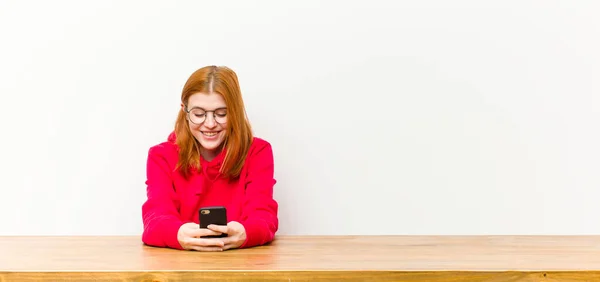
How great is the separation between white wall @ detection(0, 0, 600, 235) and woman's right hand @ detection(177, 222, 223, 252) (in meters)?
0.45

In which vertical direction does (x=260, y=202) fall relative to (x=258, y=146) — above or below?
below

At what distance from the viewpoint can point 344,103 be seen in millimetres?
2090

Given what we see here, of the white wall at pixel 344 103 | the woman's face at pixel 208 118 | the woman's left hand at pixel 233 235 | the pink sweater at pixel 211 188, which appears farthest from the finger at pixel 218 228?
the white wall at pixel 344 103

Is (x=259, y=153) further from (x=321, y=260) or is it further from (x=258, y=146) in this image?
(x=321, y=260)

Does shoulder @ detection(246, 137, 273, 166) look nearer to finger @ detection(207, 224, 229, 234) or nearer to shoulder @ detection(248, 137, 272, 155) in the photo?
shoulder @ detection(248, 137, 272, 155)

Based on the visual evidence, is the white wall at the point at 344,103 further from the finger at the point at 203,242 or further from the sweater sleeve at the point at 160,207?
the finger at the point at 203,242

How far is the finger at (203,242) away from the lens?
5.55 ft

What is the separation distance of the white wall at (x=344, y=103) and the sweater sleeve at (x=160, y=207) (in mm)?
232

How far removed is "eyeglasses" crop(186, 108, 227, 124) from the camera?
185 centimetres

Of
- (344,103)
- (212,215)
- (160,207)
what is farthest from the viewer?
(344,103)

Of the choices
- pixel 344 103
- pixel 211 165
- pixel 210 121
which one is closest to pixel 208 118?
pixel 210 121

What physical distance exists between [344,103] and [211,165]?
1.35ft

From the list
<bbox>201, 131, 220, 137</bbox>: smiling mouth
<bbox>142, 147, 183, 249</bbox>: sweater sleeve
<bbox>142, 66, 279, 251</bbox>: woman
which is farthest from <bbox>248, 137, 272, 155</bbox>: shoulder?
<bbox>142, 147, 183, 249</bbox>: sweater sleeve

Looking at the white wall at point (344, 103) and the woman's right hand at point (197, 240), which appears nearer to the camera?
the woman's right hand at point (197, 240)
